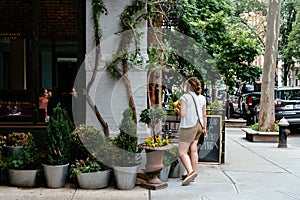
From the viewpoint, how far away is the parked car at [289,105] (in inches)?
605

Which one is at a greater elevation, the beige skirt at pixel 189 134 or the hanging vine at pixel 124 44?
the hanging vine at pixel 124 44

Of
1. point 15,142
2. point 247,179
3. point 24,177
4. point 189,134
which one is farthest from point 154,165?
point 15,142

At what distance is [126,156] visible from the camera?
22.1 feet

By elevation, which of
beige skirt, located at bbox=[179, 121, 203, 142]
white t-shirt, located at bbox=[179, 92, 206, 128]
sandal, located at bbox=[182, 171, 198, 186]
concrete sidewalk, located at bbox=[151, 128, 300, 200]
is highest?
white t-shirt, located at bbox=[179, 92, 206, 128]

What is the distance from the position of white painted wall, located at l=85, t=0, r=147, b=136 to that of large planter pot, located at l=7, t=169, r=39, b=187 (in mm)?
1698

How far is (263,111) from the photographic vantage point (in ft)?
45.2

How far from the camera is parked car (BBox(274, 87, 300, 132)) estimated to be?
15359 mm

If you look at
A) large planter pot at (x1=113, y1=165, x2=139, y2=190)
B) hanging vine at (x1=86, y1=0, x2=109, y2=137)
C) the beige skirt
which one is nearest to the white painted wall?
hanging vine at (x1=86, y1=0, x2=109, y2=137)

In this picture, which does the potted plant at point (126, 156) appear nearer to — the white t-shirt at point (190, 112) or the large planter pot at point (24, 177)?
the white t-shirt at point (190, 112)

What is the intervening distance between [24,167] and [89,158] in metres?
1.04

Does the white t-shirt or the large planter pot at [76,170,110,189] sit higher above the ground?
the white t-shirt

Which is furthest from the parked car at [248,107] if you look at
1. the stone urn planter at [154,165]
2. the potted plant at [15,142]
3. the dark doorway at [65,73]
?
the potted plant at [15,142]

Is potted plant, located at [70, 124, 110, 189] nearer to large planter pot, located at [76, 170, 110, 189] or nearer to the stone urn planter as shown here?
large planter pot, located at [76, 170, 110, 189]

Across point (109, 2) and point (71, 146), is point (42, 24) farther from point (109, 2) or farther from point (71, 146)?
point (71, 146)
